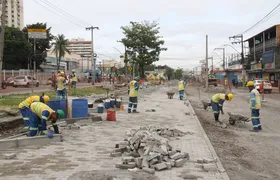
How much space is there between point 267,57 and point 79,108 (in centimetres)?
4154

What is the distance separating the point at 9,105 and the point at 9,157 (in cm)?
692

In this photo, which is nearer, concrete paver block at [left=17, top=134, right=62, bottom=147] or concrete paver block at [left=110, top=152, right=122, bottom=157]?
concrete paver block at [left=110, top=152, right=122, bottom=157]

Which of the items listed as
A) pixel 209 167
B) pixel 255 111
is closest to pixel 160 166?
pixel 209 167

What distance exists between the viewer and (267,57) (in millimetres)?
46594

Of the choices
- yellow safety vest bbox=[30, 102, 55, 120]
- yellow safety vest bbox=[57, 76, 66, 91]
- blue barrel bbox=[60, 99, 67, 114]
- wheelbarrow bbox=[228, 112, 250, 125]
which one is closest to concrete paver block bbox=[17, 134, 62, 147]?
yellow safety vest bbox=[30, 102, 55, 120]

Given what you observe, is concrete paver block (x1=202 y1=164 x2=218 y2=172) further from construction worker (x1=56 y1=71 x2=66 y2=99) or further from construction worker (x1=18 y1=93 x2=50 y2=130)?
construction worker (x1=56 y1=71 x2=66 y2=99)

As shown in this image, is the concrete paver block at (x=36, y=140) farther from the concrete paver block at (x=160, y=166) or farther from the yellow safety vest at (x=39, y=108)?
the concrete paver block at (x=160, y=166)

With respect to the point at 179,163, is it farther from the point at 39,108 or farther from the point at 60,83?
the point at 60,83

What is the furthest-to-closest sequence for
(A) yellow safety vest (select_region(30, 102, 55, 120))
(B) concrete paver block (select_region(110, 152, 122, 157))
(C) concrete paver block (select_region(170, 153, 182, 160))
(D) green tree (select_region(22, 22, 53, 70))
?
(D) green tree (select_region(22, 22, 53, 70)) < (A) yellow safety vest (select_region(30, 102, 55, 120)) < (B) concrete paver block (select_region(110, 152, 122, 157)) < (C) concrete paver block (select_region(170, 153, 182, 160))

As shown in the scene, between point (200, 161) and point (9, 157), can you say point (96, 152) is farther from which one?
point (200, 161)

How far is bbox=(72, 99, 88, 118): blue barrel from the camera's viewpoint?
37.1ft

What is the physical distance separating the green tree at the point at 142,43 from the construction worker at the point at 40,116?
36.7 m

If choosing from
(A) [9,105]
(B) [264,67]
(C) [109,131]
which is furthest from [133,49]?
(C) [109,131]

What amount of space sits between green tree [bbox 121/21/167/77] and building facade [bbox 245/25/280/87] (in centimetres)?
1528
